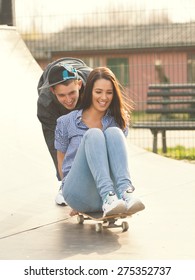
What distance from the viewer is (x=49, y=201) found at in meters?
5.99

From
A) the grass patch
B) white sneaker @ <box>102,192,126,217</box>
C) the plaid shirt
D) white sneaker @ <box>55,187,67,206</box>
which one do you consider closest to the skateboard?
white sneaker @ <box>102,192,126,217</box>

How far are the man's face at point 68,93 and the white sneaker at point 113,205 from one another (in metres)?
0.83

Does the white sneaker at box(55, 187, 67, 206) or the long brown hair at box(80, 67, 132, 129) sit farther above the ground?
the long brown hair at box(80, 67, 132, 129)

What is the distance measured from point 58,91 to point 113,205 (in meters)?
0.98

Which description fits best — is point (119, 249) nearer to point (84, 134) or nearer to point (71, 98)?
point (84, 134)

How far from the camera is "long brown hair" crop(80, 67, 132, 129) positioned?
4969 millimetres

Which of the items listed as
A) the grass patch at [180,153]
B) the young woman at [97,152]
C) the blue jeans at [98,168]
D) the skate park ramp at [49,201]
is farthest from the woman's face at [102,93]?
the grass patch at [180,153]

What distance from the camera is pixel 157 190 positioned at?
651 centimetres

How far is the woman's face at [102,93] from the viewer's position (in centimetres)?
497

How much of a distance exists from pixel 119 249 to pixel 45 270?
62 centimetres

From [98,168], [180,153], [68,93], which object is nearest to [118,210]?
[98,168]

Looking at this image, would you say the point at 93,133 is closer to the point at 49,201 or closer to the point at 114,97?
the point at 114,97

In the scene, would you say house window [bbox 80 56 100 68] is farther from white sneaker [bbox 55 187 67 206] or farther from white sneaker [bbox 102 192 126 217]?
white sneaker [bbox 102 192 126 217]

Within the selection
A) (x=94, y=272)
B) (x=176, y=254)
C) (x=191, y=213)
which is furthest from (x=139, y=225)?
(x=94, y=272)
